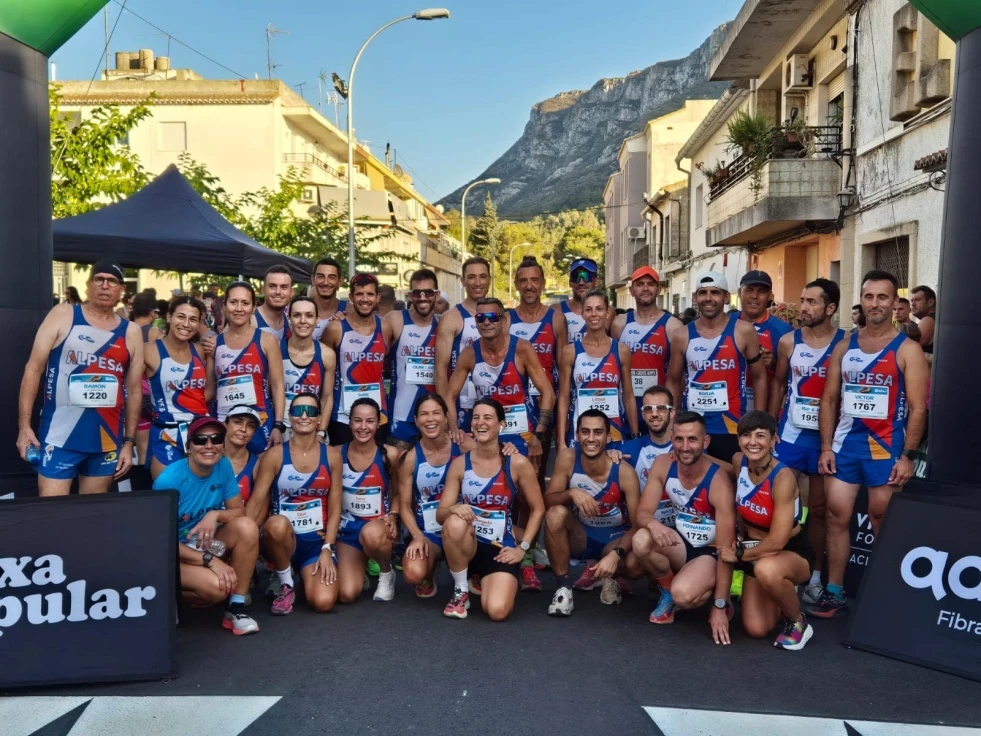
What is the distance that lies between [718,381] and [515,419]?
142cm

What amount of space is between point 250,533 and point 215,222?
→ 6.93 meters

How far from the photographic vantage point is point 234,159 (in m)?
33.7

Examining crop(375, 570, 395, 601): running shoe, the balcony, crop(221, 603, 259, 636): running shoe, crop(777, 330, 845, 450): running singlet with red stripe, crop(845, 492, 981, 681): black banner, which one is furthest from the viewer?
the balcony

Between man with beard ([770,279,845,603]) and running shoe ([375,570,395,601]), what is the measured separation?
258 cm

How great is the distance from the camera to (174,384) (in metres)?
A: 5.87

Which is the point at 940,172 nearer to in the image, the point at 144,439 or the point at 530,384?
the point at 530,384

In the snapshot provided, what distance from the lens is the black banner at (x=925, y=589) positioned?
14.5 ft

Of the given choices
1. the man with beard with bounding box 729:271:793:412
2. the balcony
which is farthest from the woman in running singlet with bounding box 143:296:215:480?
the balcony

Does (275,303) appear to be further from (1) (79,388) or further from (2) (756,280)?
(2) (756,280)

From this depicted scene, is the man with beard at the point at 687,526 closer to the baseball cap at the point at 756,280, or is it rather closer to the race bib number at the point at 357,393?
the baseball cap at the point at 756,280

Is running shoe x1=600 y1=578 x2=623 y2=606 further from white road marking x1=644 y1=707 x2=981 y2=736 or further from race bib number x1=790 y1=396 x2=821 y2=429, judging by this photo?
white road marking x1=644 y1=707 x2=981 y2=736

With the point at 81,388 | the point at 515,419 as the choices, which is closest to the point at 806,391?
the point at 515,419

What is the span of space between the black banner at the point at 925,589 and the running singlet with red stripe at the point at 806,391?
107 cm

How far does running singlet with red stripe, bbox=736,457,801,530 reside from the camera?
5035 millimetres
